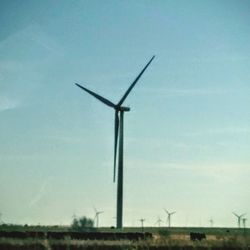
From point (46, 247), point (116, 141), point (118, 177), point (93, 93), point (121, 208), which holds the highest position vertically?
point (93, 93)

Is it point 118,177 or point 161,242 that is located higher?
point 118,177

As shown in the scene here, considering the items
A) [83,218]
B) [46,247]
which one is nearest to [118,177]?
[46,247]

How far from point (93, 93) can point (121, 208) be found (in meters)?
16.5

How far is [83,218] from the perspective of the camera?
125 metres

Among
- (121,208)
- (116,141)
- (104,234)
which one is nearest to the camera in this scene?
(104,234)

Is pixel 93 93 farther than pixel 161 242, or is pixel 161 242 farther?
pixel 93 93

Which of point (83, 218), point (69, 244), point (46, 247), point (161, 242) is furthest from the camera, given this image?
point (83, 218)

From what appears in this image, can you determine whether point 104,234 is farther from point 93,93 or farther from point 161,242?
point 93,93

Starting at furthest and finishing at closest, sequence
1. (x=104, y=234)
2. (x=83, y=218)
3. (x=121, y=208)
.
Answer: (x=83, y=218) < (x=121, y=208) < (x=104, y=234)

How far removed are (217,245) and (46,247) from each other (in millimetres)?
10801

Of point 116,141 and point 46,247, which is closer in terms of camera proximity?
point 46,247

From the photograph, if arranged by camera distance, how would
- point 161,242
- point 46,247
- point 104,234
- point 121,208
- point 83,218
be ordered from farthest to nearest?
point 83,218 < point 121,208 < point 104,234 < point 161,242 < point 46,247

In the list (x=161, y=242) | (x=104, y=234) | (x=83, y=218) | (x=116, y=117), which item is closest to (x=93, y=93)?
(x=116, y=117)

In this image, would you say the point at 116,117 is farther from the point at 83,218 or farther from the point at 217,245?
the point at 83,218
